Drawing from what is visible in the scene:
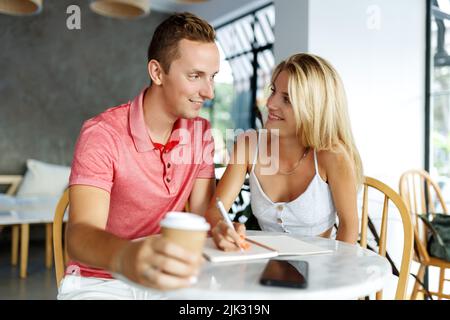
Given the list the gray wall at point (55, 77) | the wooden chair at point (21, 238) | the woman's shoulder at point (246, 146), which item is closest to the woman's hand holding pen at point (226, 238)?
the woman's shoulder at point (246, 146)

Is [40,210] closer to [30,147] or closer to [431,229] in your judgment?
[30,147]

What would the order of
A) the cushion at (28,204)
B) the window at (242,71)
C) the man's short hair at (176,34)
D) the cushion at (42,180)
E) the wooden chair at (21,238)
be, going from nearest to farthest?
1. the man's short hair at (176,34)
2. the wooden chair at (21,238)
3. the cushion at (28,204)
4. the cushion at (42,180)
5. the window at (242,71)

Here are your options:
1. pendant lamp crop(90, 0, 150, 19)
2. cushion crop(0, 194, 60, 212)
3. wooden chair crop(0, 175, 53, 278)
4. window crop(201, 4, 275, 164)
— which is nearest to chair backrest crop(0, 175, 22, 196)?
wooden chair crop(0, 175, 53, 278)

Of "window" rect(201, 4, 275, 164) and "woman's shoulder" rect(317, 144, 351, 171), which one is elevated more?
"window" rect(201, 4, 275, 164)

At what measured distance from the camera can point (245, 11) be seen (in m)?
5.07

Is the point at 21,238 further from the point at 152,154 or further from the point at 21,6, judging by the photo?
the point at 152,154

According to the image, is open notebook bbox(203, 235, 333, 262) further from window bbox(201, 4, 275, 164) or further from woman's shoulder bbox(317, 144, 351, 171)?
window bbox(201, 4, 275, 164)

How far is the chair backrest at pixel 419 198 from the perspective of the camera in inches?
94.0

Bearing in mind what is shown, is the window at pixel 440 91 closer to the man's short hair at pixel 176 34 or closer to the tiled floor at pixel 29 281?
the man's short hair at pixel 176 34

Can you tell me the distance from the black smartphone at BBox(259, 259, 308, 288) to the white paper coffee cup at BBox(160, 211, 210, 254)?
18 centimetres

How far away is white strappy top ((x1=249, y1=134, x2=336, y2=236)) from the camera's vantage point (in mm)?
1502

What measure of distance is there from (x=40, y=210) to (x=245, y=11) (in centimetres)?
304

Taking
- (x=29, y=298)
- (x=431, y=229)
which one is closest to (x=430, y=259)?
(x=431, y=229)

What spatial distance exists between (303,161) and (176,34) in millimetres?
635
